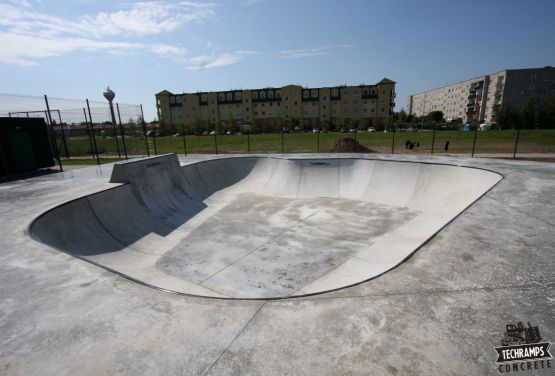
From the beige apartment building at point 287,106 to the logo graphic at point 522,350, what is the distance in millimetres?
68441

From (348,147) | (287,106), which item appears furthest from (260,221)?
(287,106)

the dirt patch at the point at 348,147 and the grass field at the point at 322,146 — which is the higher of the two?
the dirt patch at the point at 348,147

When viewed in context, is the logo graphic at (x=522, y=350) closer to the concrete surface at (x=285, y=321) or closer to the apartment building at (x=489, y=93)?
the concrete surface at (x=285, y=321)

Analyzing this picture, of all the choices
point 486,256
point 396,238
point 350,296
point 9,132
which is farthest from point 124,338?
point 9,132

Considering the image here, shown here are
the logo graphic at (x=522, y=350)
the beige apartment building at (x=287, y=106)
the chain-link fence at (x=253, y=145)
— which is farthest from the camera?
the beige apartment building at (x=287, y=106)

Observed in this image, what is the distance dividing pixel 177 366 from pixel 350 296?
5.94ft

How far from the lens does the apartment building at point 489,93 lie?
224 feet

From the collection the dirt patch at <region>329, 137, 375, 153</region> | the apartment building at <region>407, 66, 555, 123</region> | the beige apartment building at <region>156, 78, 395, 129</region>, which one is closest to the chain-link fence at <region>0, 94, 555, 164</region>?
the dirt patch at <region>329, 137, 375, 153</region>

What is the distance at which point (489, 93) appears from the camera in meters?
80.3

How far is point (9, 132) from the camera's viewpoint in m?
11.6

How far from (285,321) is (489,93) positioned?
340 ft

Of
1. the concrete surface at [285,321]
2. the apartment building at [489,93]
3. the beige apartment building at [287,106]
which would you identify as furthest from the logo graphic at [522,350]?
the apartment building at [489,93]

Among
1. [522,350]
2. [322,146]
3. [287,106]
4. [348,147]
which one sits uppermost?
[287,106]

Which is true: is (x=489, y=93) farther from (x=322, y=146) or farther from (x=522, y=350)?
(x=522, y=350)
